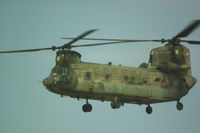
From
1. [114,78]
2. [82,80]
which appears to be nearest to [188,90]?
[114,78]

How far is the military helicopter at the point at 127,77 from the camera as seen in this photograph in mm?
40594

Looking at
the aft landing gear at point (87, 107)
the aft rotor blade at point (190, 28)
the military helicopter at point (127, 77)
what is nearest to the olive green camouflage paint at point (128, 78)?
the military helicopter at point (127, 77)

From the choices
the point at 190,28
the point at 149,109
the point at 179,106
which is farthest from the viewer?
the point at 149,109

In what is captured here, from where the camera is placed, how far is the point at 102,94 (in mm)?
41469

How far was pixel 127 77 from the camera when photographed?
43.4m

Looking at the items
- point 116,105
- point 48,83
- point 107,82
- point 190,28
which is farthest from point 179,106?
point 48,83

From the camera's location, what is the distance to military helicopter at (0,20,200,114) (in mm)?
40594

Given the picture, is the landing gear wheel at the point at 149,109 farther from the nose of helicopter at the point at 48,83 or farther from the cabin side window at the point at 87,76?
the nose of helicopter at the point at 48,83

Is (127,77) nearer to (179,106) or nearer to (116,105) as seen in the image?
(116,105)

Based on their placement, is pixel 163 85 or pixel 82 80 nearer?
pixel 82 80

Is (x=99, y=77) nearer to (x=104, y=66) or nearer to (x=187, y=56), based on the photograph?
(x=104, y=66)

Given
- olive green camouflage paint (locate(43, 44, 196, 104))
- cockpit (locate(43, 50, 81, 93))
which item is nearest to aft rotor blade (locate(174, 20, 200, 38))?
olive green camouflage paint (locate(43, 44, 196, 104))

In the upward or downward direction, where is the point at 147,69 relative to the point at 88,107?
upward

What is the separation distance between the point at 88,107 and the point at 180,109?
32.5 ft
